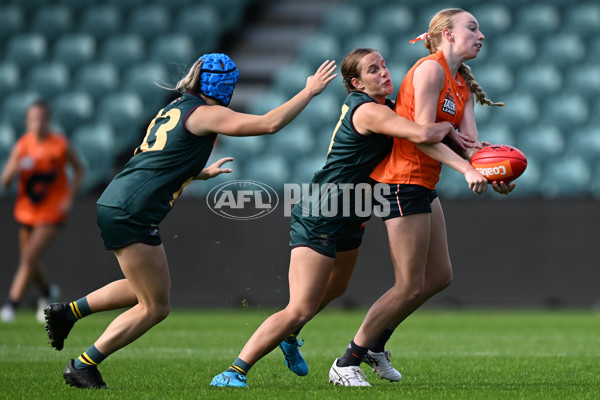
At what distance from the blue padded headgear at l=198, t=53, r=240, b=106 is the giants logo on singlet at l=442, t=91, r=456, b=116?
118 centimetres

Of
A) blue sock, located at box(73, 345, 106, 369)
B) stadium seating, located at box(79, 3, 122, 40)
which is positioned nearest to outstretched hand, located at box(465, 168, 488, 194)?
blue sock, located at box(73, 345, 106, 369)

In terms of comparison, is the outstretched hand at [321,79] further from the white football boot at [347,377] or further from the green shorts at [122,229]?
the white football boot at [347,377]

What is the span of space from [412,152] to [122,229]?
5.36 ft

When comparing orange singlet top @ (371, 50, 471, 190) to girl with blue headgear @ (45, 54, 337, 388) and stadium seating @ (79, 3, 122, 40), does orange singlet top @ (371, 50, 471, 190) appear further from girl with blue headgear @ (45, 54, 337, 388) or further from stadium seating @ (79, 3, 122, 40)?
stadium seating @ (79, 3, 122, 40)

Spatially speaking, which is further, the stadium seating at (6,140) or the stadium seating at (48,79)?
the stadium seating at (48,79)

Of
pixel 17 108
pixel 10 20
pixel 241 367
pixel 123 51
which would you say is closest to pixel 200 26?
pixel 123 51

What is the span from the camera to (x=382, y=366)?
18.2 ft

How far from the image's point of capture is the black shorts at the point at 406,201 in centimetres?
515

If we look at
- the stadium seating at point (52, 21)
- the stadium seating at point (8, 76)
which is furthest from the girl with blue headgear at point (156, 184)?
the stadium seating at point (52, 21)

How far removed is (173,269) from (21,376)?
5581mm

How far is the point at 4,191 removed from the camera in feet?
41.6

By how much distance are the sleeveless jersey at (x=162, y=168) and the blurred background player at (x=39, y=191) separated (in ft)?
17.9

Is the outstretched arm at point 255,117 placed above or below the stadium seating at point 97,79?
above

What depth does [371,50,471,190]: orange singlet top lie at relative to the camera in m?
5.21
